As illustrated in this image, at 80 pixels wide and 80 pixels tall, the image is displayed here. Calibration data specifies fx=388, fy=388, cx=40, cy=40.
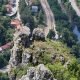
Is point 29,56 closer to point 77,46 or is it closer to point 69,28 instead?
point 77,46

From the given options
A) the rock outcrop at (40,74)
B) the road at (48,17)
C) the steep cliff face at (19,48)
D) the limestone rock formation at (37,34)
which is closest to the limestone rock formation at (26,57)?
the steep cliff face at (19,48)

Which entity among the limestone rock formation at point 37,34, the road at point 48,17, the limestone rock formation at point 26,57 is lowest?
the road at point 48,17

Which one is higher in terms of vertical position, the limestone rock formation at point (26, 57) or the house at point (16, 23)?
the limestone rock formation at point (26, 57)

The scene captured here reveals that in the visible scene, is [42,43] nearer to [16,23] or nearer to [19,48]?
[19,48]

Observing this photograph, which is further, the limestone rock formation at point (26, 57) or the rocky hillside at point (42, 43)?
the limestone rock formation at point (26, 57)

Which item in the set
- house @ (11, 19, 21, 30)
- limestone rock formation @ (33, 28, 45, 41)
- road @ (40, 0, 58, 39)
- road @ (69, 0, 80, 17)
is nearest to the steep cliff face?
limestone rock formation @ (33, 28, 45, 41)

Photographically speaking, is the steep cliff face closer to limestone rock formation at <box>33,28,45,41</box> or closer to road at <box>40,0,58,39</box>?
limestone rock formation at <box>33,28,45,41</box>

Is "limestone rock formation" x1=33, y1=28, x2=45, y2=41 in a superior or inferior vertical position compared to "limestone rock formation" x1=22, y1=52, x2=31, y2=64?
superior

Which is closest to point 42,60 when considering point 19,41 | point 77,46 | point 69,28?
point 19,41

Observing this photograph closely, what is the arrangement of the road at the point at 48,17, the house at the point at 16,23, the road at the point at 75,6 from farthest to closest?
the road at the point at 75,6, the road at the point at 48,17, the house at the point at 16,23

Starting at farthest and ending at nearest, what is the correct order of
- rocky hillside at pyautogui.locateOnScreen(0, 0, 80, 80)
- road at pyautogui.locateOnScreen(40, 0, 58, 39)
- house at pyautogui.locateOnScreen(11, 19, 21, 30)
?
road at pyautogui.locateOnScreen(40, 0, 58, 39)
house at pyautogui.locateOnScreen(11, 19, 21, 30)
rocky hillside at pyautogui.locateOnScreen(0, 0, 80, 80)

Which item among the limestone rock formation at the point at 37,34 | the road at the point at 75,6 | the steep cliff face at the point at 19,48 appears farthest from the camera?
the road at the point at 75,6

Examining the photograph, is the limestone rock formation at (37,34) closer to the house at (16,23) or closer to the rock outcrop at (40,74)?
the rock outcrop at (40,74)
